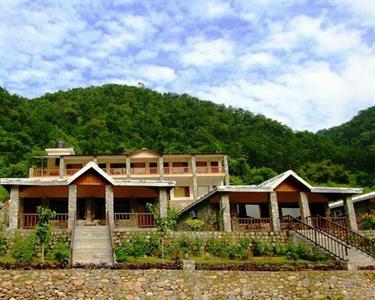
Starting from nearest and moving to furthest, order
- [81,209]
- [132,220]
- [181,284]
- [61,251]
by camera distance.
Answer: [181,284], [61,251], [132,220], [81,209]

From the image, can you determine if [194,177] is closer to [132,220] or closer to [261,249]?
[132,220]

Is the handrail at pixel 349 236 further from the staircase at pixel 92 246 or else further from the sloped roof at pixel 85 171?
the sloped roof at pixel 85 171

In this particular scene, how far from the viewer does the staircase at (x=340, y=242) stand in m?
21.6

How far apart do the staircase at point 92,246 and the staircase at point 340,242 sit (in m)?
9.52

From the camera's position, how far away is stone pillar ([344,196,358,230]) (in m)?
28.2

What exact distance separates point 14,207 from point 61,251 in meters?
5.55

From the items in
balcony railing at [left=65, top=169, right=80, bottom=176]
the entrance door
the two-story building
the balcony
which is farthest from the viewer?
the balcony

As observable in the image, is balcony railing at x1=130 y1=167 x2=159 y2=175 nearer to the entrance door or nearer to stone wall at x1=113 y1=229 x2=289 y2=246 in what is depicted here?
the entrance door

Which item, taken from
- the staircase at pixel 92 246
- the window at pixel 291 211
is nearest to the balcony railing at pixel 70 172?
the staircase at pixel 92 246

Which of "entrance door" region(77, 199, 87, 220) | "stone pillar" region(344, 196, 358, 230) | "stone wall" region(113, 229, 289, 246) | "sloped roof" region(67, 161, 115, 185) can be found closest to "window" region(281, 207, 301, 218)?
"stone pillar" region(344, 196, 358, 230)

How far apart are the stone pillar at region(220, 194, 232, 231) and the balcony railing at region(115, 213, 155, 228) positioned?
14.9ft

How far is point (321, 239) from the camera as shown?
77.5 feet

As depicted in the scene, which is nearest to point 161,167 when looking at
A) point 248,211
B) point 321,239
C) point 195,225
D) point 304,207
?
point 248,211

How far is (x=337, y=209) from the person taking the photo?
33.5 meters
